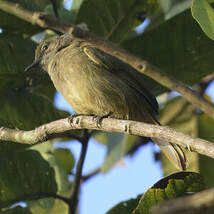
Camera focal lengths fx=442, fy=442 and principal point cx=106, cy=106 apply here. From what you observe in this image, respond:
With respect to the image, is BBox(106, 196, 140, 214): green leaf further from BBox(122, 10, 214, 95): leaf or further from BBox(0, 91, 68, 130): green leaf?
BBox(122, 10, 214, 95): leaf

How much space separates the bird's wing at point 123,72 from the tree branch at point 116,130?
834mm

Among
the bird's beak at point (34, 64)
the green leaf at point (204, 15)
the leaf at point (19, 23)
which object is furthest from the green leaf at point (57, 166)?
the green leaf at point (204, 15)

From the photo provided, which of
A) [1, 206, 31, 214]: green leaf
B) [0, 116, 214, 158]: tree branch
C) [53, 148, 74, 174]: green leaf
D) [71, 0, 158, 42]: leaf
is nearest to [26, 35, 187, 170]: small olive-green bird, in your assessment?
[71, 0, 158, 42]: leaf

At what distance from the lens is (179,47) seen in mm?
4113

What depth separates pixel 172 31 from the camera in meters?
4.05

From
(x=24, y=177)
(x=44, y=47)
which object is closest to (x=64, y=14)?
(x=44, y=47)

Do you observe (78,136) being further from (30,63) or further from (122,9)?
(122,9)

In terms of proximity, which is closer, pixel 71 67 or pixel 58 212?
pixel 71 67

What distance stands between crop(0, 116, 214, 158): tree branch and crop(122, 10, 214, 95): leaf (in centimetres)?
107

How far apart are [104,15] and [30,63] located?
90 cm

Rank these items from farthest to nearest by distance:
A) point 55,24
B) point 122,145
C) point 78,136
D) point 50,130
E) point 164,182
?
point 122,145 → point 78,136 → point 50,130 → point 164,182 → point 55,24

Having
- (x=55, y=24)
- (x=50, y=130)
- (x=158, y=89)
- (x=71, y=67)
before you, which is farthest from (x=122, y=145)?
(x=55, y=24)

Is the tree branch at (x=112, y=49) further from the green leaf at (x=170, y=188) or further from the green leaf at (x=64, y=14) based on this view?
the green leaf at (x=64, y=14)

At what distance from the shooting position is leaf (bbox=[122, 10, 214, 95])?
401 centimetres
